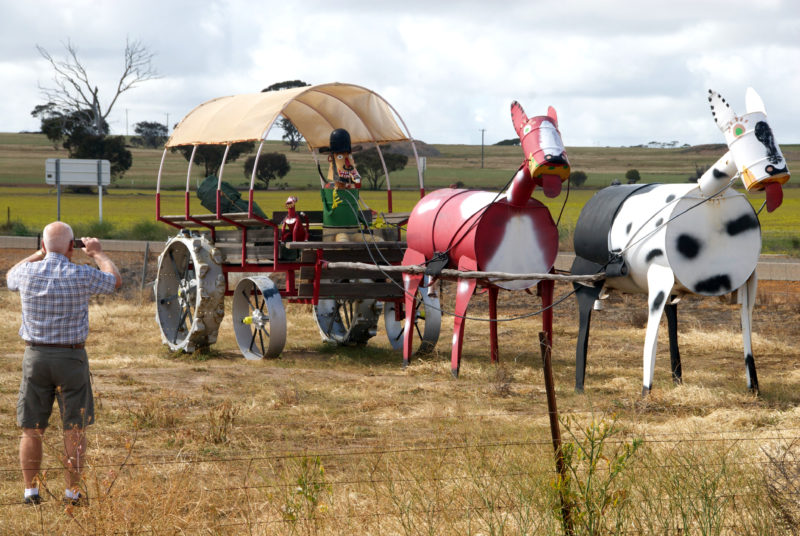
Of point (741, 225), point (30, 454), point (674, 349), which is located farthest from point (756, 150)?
point (30, 454)

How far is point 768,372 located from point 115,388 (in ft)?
23.5

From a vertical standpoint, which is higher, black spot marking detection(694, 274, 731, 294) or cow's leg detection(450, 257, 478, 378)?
black spot marking detection(694, 274, 731, 294)

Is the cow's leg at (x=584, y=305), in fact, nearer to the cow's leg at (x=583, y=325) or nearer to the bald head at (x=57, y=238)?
the cow's leg at (x=583, y=325)

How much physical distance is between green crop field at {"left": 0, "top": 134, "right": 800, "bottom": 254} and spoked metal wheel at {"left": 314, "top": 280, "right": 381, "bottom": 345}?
5.20 meters

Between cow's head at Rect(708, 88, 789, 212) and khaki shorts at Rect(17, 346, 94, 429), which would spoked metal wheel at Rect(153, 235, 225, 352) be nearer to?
khaki shorts at Rect(17, 346, 94, 429)

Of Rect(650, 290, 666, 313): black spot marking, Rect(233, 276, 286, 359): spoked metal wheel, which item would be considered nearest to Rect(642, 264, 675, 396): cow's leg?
Rect(650, 290, 666, 313): black spot marking

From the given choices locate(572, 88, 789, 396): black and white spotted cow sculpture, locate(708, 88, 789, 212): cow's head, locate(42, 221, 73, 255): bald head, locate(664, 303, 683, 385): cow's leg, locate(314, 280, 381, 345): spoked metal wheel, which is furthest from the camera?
locate(314, 280, 381, 345): spoked metal wheel

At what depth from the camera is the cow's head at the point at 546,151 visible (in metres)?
9.18

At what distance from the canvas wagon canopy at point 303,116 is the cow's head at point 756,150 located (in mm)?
5209

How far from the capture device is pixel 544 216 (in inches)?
425

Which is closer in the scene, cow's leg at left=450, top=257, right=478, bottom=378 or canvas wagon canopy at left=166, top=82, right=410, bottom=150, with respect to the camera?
cow's leg at left=450, top=257, right=478, bottom=378

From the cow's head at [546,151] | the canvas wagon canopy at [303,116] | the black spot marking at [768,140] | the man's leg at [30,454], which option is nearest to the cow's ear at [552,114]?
the cow's head at [546,151]

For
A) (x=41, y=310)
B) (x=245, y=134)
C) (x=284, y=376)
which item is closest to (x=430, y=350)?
(x=284, y=376)

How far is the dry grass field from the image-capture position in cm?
539
